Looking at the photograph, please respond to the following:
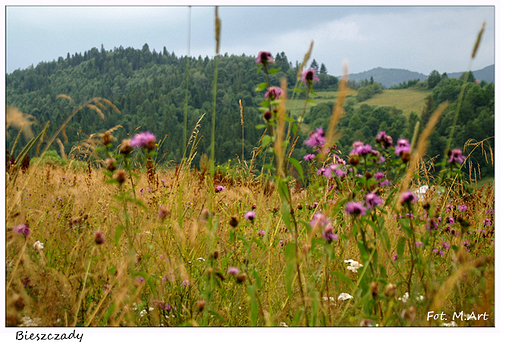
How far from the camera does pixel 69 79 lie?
51.6 m

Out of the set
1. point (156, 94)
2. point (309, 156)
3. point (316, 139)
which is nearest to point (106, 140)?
point (316, 139)

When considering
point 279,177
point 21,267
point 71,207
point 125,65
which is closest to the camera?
point 279,177

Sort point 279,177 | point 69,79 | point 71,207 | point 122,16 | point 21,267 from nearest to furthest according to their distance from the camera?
point 279,177 < point 21,267 < point 122,16 < point 71,207 < point 69,79

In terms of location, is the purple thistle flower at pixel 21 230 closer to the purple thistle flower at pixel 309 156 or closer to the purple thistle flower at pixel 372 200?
A: the purple thistle flower at pixel 372 200

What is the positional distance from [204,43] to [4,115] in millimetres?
1248

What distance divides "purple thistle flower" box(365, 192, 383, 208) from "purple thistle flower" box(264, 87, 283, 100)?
0.55 m

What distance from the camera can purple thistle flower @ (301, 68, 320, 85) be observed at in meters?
1.33

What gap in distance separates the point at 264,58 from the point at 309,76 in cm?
21

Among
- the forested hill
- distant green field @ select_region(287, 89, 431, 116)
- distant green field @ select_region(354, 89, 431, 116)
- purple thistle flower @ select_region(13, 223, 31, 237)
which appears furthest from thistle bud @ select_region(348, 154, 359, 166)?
distant green field @ select_region(354, 89, 431, 116)

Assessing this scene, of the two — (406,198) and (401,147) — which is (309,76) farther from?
(406,198)

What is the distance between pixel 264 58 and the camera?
1314 millimetres

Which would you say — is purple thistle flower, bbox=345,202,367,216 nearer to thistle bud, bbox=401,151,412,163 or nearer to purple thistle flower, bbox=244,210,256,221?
thistle bud, bbox=401,151,412,163
